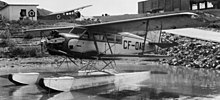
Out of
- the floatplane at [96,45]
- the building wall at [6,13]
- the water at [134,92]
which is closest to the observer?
the water at [134,92]

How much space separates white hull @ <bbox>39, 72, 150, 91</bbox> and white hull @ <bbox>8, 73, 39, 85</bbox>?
224 cm

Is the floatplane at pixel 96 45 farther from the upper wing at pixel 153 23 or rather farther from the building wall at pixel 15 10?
the building wall at pixel 15 10

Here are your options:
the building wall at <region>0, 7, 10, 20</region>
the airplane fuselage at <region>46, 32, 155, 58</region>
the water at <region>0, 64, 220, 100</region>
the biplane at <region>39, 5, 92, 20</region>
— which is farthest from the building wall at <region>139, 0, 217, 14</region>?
the water at <region>0, 64, 220, 100</region>

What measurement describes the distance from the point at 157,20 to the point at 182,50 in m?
14.4

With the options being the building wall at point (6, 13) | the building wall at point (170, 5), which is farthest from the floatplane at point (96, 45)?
the building wall at point (6, 13)

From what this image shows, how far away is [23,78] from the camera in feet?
45.6

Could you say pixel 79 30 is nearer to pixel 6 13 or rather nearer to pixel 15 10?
pixel 15 10

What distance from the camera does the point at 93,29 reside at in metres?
13.6

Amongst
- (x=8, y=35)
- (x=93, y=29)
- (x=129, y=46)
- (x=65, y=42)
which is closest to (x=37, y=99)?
(x=65, y=42)

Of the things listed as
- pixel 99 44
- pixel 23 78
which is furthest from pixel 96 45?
pixel 23 78

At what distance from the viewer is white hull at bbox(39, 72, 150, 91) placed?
11.8m

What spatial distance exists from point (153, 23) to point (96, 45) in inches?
103

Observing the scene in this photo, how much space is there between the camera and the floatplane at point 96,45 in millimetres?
11992

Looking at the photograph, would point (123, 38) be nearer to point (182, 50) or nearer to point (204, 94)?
point (204, 94)
